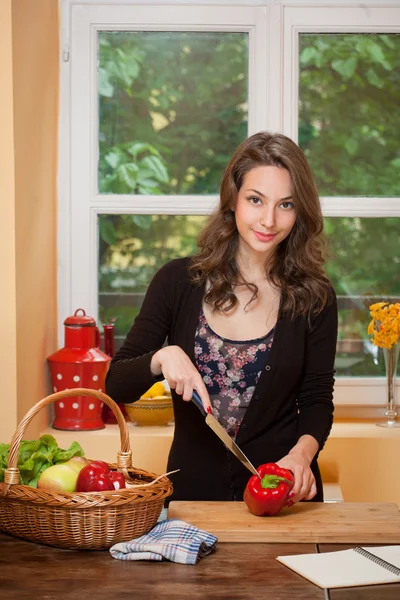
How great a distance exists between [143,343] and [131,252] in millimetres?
1249

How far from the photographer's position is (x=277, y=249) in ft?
7.86

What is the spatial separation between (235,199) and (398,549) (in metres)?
1.05

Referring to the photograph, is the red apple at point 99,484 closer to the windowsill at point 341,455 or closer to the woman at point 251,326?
the woman at point 251,326

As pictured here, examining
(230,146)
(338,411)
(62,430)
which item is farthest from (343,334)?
(62,430)

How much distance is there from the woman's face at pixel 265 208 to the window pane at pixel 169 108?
1.21 m

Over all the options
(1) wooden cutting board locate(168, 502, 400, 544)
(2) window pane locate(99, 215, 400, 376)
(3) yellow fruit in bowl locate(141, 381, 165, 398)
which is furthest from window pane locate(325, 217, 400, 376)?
(1) wooden cutting board locate(168, 502, 400, 544)

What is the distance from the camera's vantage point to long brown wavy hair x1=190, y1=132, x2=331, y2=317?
2240 millimetres

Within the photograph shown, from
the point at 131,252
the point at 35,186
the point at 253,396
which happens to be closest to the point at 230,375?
the point at 253,396

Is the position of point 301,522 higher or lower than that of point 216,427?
lower

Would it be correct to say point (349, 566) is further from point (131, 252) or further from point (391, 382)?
point (131, 252)

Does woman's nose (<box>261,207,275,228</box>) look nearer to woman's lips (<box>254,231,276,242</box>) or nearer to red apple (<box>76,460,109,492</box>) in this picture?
woman's lips (<box>254,231,276,242</box>)

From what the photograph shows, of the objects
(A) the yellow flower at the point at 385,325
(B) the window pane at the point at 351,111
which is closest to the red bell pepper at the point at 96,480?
(A) the yellow flower at the point at 385,325

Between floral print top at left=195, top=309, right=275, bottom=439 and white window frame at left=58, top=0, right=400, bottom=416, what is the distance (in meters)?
1.24

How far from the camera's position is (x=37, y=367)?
3053 mm
